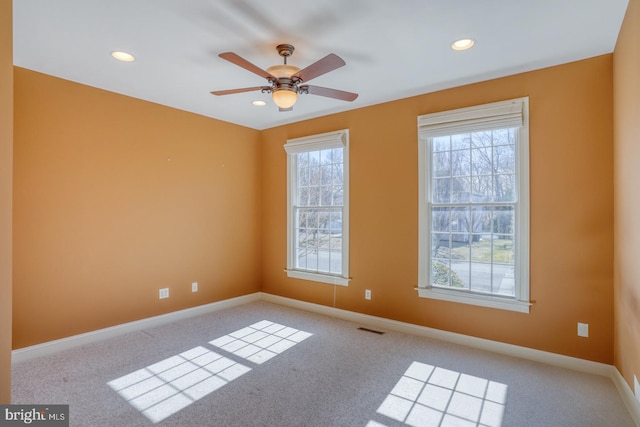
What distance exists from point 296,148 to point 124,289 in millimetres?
2709

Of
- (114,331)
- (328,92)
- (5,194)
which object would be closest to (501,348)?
(328,92)

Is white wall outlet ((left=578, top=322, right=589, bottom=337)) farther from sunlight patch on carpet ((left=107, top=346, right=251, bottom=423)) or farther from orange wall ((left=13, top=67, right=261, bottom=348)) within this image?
orange wall ((left=13, top=67, right=261, bottom=348))

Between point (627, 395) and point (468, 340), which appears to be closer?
point (627, 395)

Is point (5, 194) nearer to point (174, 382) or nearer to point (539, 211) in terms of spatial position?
point (174, 382)

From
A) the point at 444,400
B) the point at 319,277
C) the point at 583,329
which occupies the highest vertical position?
the point at 319,277

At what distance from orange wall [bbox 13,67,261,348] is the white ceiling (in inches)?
17.3

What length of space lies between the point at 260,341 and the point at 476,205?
2.60 meters

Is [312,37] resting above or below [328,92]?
above

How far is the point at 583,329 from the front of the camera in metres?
2.86

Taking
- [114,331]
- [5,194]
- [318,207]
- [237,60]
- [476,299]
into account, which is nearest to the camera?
[5,194]

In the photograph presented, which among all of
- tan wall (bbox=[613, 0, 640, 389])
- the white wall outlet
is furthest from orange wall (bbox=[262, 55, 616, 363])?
tan wall (bbox=[613, 0, 640, 389])

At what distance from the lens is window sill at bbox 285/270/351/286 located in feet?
14.3

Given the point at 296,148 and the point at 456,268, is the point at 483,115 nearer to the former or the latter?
the point at 456,268

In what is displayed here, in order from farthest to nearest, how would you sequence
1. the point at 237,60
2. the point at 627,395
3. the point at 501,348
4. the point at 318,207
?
the point at 318,207, the point at 501,348, the point at 627,395, the point at 237,60
